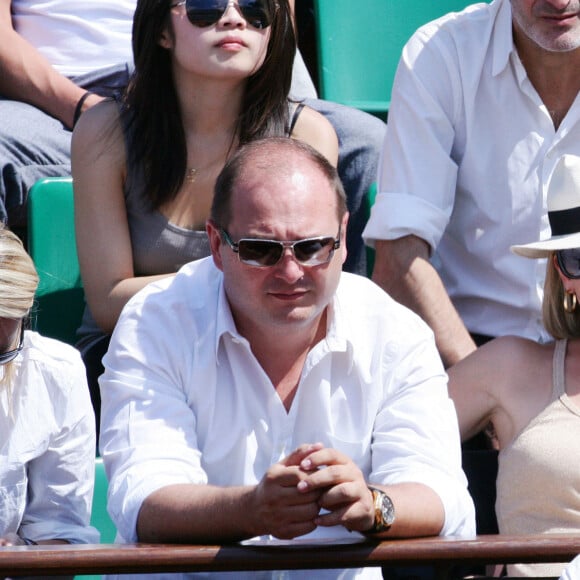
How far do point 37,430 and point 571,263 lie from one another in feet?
3.25

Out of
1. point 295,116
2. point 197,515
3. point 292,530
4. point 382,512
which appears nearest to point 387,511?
point 382,512

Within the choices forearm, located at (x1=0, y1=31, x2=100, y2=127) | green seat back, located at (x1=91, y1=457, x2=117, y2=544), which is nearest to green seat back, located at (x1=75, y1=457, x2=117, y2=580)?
Result: green seat back, located at (x1=91, y1=457, x2=117, y2=544)

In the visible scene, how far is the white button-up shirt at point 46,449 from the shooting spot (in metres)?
2.19

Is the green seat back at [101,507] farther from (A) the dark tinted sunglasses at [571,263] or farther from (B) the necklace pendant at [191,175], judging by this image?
(A) the dark tinted sunglasses at [571,263]

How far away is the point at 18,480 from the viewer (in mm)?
2191

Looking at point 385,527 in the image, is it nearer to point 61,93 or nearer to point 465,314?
point 465,314

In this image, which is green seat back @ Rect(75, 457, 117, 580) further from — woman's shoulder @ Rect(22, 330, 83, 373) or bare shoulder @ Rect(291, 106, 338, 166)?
bare shoulder @ Rect(291, 106, 338, 166)

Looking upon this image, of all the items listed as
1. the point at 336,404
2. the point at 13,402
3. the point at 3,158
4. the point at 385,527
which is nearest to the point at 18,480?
the point at 13,402

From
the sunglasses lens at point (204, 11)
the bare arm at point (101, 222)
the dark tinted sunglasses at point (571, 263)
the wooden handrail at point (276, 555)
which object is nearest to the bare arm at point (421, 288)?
the dark tinted sunglasses at point (571, 263)

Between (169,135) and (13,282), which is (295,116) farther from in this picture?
(13,282)

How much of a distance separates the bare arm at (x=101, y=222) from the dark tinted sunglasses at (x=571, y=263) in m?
0.86

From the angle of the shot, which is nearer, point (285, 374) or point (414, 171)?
point (285, 374)

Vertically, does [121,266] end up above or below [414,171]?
below

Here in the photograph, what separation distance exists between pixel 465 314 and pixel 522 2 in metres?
0.68
